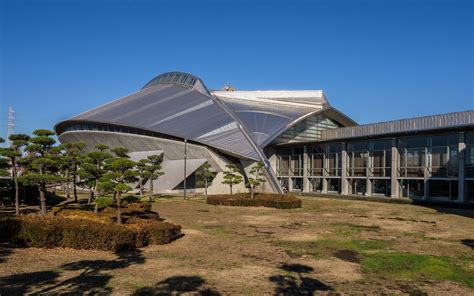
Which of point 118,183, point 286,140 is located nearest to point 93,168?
point 118,183

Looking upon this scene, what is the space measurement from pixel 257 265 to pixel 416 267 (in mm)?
5303

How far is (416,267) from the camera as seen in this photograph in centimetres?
1279

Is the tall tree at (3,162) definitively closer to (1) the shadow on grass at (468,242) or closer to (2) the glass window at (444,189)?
(1) the shadow on grass at (468,242)

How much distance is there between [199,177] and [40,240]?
4215 cm

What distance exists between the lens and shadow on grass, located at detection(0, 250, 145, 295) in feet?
31.3

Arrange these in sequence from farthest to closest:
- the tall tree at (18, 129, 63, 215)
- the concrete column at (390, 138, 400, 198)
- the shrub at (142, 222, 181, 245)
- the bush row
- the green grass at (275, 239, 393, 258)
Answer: the concrete column at (390, 138, 400, 198)
the tall tree at (18, 129, 63, 215)
the shrub at (142, 222, 181, 245)
the green grass at (275, 239, 393, 258)
the bush row

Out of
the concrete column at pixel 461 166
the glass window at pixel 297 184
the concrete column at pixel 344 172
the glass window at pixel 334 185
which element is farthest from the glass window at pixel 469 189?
the glass window at pixel 297 184

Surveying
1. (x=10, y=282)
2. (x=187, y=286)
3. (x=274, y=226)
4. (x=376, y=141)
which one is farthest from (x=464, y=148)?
(x=10, y=282)

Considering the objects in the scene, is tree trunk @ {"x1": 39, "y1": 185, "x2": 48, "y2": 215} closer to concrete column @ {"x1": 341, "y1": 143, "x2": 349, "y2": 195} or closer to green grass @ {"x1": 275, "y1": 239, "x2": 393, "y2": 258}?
green grass @ {"x1": 275, "y1": 239, "x2": 393, "y2": 258}

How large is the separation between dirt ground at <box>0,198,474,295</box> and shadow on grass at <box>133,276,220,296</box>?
3 centimetres

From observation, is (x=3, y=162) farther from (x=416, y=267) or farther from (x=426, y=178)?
(x=426, y=178)

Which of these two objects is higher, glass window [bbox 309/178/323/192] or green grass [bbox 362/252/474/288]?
glass window [bbox 309/178/323/192]

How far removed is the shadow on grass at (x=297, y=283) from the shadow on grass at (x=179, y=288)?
1874 mm

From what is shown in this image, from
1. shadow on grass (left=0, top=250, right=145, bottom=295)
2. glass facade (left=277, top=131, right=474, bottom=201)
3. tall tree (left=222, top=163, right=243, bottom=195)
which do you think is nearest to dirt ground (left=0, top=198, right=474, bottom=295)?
shadow on grass (left=0, top=250, right=145, bottom=295)
